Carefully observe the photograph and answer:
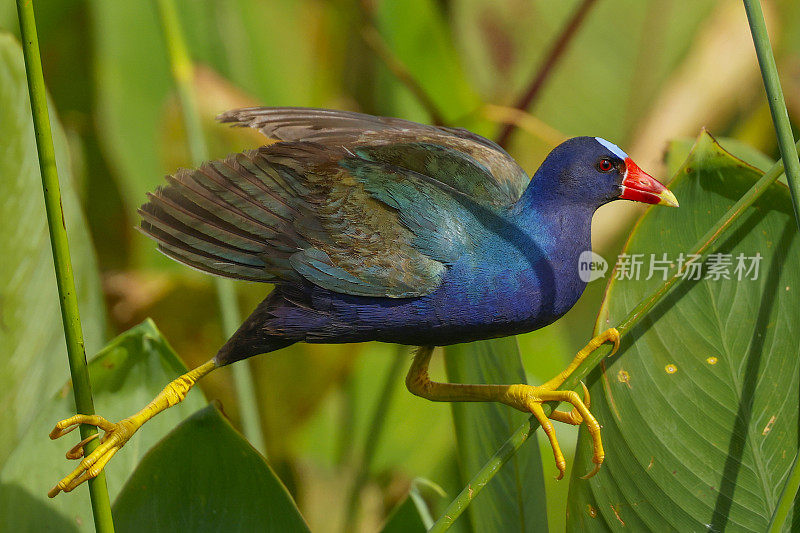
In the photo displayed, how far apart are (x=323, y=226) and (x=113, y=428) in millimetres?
375

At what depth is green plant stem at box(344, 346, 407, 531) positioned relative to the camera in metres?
1.65

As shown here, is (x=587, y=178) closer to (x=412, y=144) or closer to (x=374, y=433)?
(x=412, y=144)

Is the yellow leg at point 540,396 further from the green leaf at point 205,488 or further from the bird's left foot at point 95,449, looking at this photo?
the bird's left foot at point 95,449

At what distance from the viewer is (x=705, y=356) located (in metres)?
0.96

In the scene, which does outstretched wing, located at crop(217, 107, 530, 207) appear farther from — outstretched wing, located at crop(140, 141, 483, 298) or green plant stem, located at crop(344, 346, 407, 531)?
green plant stem, located at crop(344, 346, 407, 531)

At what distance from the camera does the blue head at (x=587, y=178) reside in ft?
3.45

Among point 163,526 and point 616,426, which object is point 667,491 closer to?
point 616,426

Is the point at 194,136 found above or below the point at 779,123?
below

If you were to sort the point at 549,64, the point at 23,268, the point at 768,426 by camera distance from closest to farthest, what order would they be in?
1. the point at 768,426
2. the point at 23,268
3. the point at 549,64

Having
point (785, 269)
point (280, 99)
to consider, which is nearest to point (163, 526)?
point (785, 269)

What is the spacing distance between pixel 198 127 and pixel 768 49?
0.91m

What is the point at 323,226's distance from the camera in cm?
102

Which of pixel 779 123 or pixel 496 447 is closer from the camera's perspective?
pixel 779 123

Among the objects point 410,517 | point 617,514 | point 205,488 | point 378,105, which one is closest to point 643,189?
point 617,514
